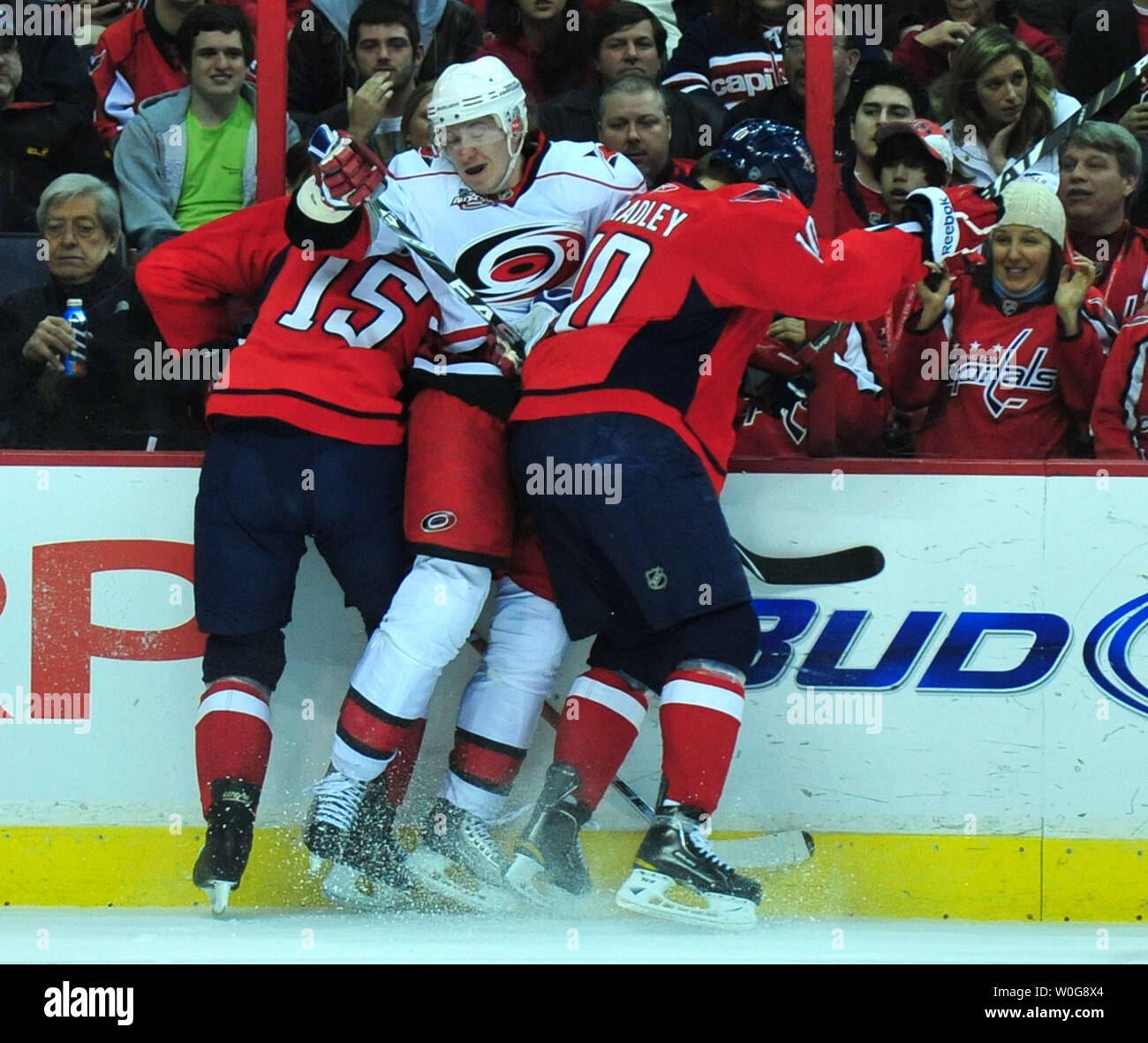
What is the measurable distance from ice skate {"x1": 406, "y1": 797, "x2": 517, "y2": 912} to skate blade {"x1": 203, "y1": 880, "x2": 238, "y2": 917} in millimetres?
335

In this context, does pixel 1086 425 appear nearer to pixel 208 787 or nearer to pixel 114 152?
pixel 208 787

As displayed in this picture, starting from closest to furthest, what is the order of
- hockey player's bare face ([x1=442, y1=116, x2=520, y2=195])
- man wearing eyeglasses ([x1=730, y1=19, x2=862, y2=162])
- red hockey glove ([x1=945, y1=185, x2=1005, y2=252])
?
hockey player's bare face ([x1=442, y1=116, x2=520, y2=195]) → red hockey glove ([x1=945, y1=185, x2=1005, y2=252]) → man wearing eyeglasses ([x1=730, y1=19, x2=862, y2=162])

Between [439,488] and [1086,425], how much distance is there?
1317mm

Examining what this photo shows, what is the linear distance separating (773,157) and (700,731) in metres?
1.06

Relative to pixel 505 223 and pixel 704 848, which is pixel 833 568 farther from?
pixel 505 223

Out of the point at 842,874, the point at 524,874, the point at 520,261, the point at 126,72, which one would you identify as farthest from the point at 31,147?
the point at 842,874

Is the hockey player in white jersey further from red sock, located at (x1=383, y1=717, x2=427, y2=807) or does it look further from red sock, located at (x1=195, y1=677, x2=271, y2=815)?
red sock, located at (x1=195, y1=677, x2=271, y2=815)

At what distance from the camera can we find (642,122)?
3.56m

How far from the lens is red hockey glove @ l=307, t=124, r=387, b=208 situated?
120 inches

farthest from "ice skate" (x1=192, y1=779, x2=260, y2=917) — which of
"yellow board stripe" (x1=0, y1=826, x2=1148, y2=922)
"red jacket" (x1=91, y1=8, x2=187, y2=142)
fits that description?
"red jacket" (x1=91, y1=8, x2=187, y2=142)

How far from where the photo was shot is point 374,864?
3.24 metres
